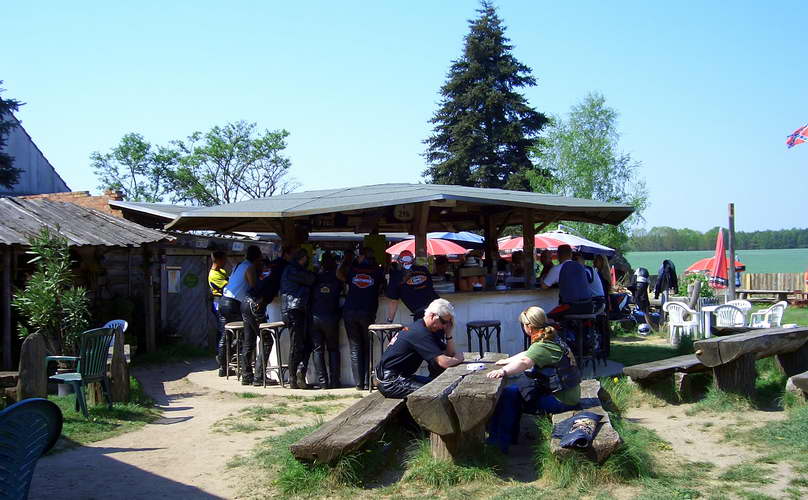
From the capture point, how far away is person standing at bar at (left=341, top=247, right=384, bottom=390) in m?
9.41

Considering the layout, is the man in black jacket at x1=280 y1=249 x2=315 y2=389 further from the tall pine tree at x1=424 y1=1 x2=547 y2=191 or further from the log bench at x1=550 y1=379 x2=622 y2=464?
the tall pine tree at x1=424 y1=1 x2=547 y2=191

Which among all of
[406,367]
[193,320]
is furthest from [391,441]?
[193,320]

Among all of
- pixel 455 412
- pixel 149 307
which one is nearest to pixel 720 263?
pixel 149 307

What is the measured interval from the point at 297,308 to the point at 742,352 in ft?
17.7

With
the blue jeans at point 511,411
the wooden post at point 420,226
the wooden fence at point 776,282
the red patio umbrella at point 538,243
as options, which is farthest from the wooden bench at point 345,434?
the wooden fence at point 776,282

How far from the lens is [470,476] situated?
5.27 m

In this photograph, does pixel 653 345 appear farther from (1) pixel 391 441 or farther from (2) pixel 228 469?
(2) pixel 228 469

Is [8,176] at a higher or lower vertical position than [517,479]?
higher

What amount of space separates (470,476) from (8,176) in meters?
22.5

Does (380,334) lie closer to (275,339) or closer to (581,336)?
(275,339)

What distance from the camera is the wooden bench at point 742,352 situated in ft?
24.2

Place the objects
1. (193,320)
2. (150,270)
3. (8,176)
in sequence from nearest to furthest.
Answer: (150,270) < (193,320) < (8,176)

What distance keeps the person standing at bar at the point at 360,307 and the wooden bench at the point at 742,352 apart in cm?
396

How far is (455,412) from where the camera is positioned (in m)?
5.32
